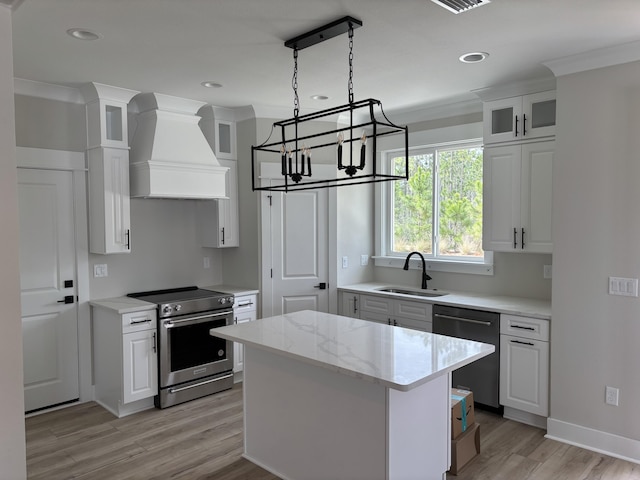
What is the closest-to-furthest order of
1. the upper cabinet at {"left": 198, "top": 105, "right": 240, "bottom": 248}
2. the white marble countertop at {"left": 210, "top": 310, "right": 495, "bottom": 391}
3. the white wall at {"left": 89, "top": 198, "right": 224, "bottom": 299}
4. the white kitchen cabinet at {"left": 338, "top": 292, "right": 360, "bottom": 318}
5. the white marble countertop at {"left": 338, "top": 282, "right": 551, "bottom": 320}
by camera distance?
the white marble countertop at {"left": 210, "top": 310, "right": 495, "bottom": 391} < the white marble countertop at {"left": 338, "top": 282, "right": 551, "bottom": 320} < the white wall at {"left": 89, "top": 198, "right": 224, "bottom": 299} < the upper cabinet at {"left": 198, "top": 105, "right": 240, "bottom": 248} < the white kitchen cabinet at {"left": 338, "top": 292, "right": 360, "bottom": 318}

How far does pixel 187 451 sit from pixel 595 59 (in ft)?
12.6

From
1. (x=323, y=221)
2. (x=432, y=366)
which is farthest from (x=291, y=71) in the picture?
(x=432, y=366)

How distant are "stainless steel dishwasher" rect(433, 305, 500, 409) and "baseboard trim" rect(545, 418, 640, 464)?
477 mm

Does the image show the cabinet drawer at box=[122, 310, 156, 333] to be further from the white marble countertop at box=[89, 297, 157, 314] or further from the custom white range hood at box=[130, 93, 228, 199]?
the custom white range hood at box=[130, 93, 228, 199]

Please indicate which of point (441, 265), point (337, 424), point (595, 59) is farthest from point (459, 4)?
point (441, 265)

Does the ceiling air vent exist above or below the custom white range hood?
above

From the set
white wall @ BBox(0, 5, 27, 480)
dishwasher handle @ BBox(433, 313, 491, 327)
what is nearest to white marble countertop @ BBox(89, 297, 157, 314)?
white wall @ BBox(0, 5, 27, 480)

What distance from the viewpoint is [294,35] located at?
9.51ft

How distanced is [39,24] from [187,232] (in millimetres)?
2499

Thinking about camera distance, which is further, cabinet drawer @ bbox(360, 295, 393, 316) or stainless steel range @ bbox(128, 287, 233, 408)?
cabinet drawer @ bbox(360, 295, 393, 316)

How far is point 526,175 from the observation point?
154 inches

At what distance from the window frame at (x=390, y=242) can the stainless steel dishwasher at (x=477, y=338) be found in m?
0.69

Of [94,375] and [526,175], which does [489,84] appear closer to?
[526,175]

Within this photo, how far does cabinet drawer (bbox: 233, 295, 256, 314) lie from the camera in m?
4.65
